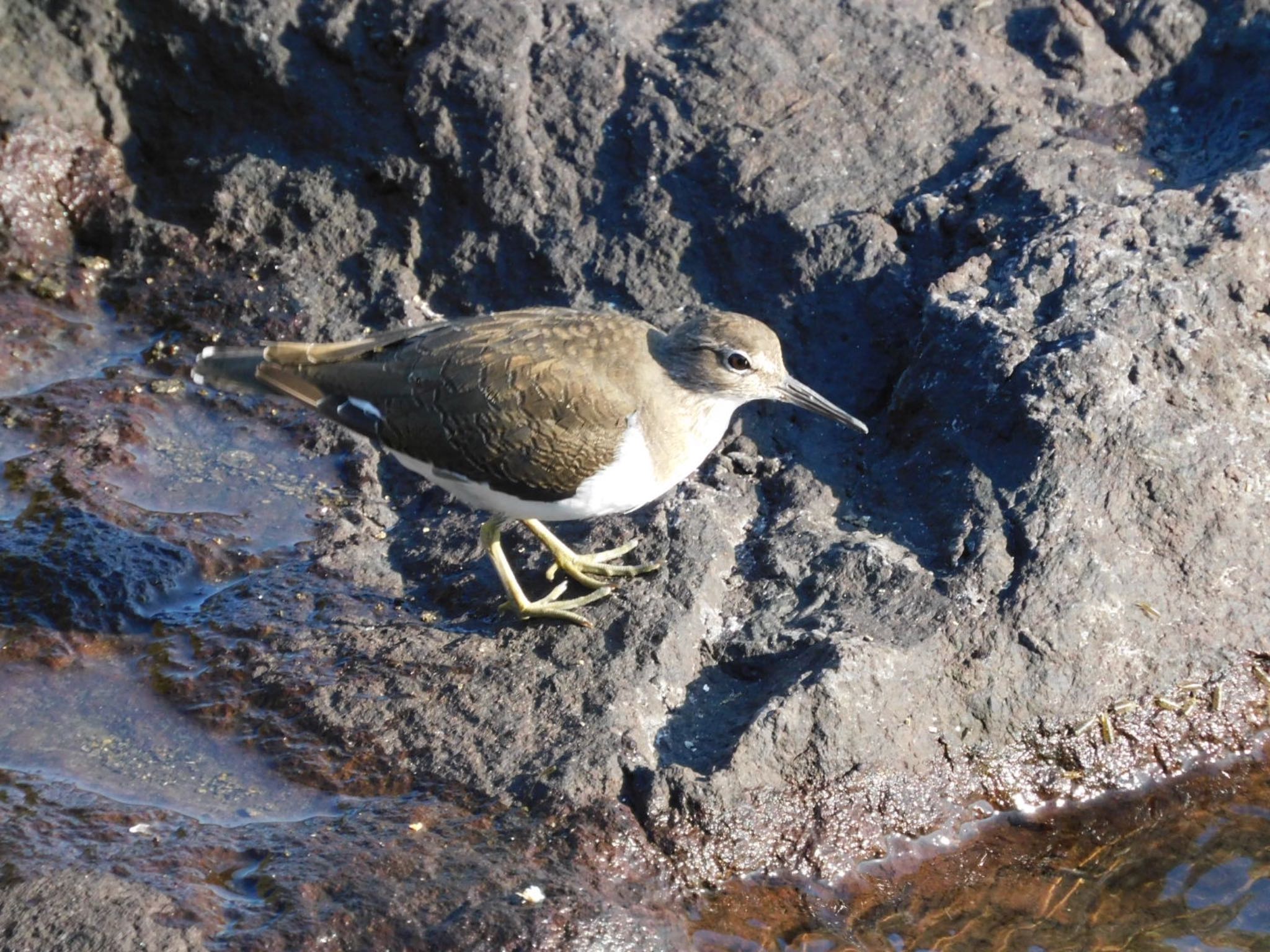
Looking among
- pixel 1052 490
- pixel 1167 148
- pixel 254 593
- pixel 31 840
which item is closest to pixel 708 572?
pixel 1052 490

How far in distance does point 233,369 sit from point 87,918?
2868mm

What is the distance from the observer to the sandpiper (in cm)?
586

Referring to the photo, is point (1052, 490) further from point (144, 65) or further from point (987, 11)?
point (144, 65)

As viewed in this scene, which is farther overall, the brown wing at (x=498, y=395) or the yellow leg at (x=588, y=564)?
the yellow leg at (x=588, y=564)

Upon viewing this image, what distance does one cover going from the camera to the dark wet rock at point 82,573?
6.18 meters

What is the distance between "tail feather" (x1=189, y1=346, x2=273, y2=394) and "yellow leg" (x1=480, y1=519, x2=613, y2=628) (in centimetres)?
133

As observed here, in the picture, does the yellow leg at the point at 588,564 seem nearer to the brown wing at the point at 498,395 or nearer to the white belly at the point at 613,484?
the white belly at the point at 613,484

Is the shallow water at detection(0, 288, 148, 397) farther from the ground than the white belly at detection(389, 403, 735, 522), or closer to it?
closer to it

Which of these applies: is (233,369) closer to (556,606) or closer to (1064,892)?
(556,606)

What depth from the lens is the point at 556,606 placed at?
19.6 feet

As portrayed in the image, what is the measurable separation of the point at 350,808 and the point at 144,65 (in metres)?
5.75

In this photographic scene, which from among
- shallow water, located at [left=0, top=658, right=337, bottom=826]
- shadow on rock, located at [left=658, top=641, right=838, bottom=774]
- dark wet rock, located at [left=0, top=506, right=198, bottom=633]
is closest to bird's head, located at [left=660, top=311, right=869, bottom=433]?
shadow on rock, located at [left=658, top=641, right=838, bottom=774]

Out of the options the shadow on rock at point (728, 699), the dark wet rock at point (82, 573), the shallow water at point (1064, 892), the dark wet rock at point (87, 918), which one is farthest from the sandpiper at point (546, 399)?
the dark wet rock at point (87, 918)

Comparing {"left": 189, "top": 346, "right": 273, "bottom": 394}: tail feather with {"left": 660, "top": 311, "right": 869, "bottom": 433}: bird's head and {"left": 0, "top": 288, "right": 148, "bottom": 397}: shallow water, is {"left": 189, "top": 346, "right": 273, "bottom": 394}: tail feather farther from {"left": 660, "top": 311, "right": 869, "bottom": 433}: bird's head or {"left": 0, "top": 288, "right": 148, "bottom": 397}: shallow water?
{"left": 660, "top": 311, "right": 869, "bottom": 433}: bird's head
